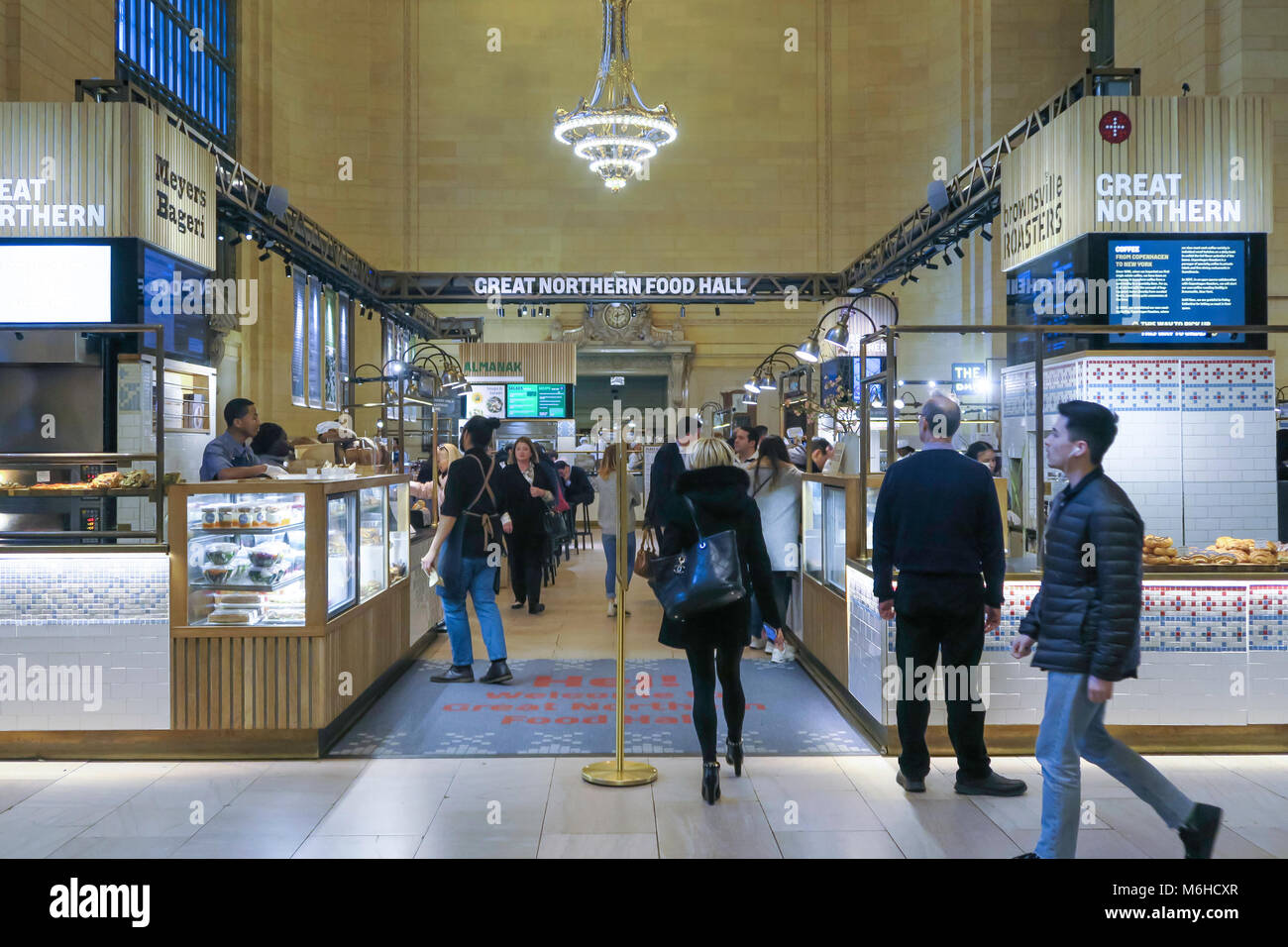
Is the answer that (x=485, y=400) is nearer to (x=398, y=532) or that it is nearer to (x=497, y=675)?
(x=398, y=532)

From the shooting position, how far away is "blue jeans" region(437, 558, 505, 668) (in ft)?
19.6

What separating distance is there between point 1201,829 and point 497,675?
13.0 ft

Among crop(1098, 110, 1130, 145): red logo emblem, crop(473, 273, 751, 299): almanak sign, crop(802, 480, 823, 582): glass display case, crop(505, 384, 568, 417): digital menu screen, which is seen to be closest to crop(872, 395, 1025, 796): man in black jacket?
crop(802, 480, 823, 582): glass display case

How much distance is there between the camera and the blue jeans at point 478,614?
599cm

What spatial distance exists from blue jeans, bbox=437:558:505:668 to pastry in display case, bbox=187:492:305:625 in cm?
143

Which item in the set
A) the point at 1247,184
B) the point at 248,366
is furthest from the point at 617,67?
the point at 248,366

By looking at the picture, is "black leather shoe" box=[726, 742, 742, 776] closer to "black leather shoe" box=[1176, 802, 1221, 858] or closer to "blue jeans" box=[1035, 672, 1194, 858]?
"blue jeans" box=[1035, 672, 1194, 858]

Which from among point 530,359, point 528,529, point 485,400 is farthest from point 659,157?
point 528,529

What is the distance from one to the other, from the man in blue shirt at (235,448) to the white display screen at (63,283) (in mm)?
2540

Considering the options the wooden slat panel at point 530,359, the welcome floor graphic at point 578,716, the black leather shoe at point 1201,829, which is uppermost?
the wooden slat panel at point 530,359

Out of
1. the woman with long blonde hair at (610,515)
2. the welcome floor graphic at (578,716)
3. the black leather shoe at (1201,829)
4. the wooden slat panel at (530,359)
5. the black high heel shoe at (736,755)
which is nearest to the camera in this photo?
the black leather shoe at (1201,829)

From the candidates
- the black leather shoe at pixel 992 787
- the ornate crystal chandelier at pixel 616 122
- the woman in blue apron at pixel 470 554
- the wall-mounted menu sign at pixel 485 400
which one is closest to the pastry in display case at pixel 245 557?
the woman in blue apron at pixel 470 554

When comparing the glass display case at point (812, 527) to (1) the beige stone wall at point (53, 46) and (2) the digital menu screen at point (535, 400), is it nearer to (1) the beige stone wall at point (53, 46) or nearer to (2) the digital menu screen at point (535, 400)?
(1) the beige stone wall at point (53, 46)

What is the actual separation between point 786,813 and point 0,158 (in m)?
7.16
